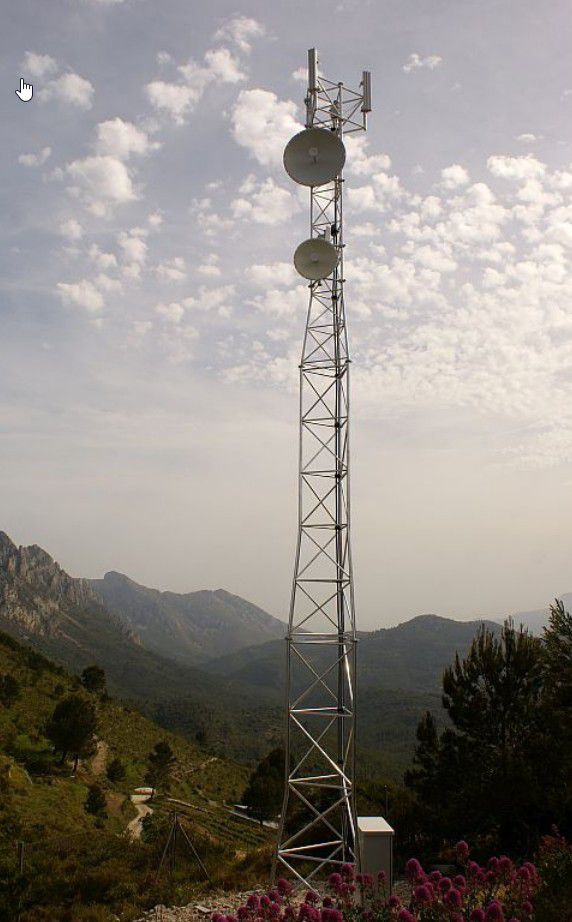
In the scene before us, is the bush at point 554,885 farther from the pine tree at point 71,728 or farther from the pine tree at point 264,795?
the pine tree at point 71,728

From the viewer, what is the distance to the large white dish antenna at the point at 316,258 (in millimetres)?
11133

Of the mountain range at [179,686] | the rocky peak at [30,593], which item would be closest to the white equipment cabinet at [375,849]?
the mountain range at [179,686]

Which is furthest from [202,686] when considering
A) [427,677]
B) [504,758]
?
[504,758]

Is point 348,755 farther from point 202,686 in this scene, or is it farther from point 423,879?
point 202,686

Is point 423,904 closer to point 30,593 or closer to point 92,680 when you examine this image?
point 92,680

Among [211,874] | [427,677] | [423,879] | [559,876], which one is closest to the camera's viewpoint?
[423,879]

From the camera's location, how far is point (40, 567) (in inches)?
7785

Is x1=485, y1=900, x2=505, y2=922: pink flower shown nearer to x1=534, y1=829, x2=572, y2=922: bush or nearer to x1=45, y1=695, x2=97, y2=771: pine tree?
x1=534, y1=829, x2=572, y2=922: bush

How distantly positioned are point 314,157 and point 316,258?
1675 mm

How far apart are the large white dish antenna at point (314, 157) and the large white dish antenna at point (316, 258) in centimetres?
102

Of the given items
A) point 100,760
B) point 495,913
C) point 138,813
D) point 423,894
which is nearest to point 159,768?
point 100,760

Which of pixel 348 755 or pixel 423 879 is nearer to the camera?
pixel 423 879

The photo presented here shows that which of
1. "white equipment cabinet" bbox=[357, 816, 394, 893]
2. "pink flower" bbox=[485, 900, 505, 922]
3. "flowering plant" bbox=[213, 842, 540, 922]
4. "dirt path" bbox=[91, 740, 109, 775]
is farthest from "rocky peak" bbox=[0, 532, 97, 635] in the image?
"pink flower" bbox=[485, 900, 505, 922]

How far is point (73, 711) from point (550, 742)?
1782 cm
